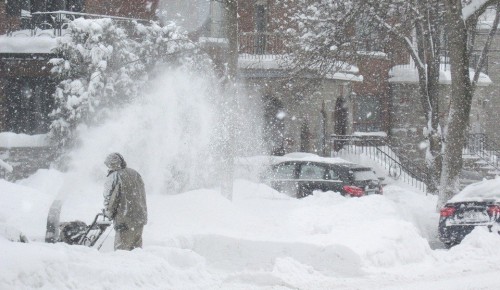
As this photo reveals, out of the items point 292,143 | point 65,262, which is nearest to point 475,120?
point 292,143

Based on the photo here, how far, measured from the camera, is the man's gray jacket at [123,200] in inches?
386

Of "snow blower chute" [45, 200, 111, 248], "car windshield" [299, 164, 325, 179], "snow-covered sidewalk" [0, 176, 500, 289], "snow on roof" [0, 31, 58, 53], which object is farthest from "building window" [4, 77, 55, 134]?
"snow blower chute" [45, 200, 111, 248]

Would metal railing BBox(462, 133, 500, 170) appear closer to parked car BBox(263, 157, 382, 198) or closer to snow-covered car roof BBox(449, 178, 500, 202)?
parked car BBox(263, 157, 382, 198)

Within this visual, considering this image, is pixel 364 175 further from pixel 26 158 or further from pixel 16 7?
pixel 16 7

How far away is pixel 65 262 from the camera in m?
7.73

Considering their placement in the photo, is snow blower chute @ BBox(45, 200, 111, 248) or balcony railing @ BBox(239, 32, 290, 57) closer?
snow blower chute @ BBox(45, 200, 111, 248)

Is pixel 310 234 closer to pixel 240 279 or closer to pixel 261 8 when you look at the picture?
pixel 240 279

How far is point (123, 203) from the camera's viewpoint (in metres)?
9.83

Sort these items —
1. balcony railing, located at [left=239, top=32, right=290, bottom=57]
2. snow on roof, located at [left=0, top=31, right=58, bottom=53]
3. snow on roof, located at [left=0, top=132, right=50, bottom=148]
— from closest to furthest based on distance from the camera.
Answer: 1. snow on roof, located at [left=0, top=31, right=58, bottom=53]
2. snow on roof, located at [left=0, top=132, right=50, bottom=148]
3. balcony railing, located at [left=239, top=32, right=290, bottom=57]

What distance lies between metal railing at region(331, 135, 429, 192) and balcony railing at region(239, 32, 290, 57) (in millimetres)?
4419

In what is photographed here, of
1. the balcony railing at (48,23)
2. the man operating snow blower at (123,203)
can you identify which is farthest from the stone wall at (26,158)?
A: the man operating snow blower at (123,203)

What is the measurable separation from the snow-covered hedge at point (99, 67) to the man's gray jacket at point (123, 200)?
944cm

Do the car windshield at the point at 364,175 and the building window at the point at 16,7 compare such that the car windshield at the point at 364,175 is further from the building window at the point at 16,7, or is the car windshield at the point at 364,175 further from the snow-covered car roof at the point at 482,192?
the building window at the point at 16,7

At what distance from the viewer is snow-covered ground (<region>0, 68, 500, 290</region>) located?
8344 millimetres
